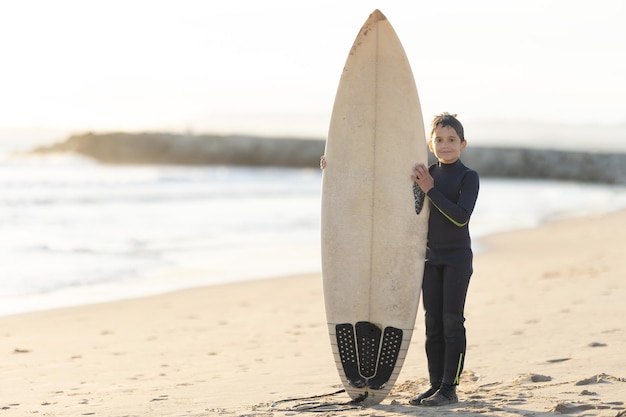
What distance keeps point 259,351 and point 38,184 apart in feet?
61.4

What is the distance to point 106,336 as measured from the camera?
227 inches

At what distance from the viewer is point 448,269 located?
3.75 m

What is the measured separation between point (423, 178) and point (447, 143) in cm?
20

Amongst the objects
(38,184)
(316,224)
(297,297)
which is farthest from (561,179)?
(297,297)

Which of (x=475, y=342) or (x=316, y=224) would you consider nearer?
(x=475, y=342)

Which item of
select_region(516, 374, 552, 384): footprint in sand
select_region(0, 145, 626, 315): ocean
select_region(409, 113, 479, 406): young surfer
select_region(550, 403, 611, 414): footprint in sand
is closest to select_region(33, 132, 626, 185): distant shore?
select_region(0, 145, 626, 315): ocean

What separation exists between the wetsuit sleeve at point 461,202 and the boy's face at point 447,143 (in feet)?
0.36

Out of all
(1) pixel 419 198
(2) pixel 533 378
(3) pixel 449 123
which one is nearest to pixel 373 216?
(1) pixel 419 198

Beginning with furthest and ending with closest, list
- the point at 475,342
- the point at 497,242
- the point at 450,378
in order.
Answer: the point at 497,242 < the point at 475,342 < the point at 450,378

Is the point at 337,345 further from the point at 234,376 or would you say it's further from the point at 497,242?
the point at 497,242

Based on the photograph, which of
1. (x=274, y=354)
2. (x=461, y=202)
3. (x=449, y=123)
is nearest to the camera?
(x=461, y=202)

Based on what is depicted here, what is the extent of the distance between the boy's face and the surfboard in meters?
0.28

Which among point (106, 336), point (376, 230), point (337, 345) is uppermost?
point (376, 230)

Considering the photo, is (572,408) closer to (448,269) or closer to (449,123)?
(448,269)
